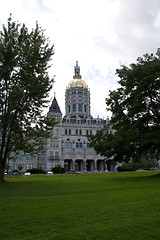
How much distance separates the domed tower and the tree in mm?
69229

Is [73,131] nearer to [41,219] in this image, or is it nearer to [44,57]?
[44,57]

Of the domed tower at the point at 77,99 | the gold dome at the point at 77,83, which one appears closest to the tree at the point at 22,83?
the domed tower at the point at 77,99

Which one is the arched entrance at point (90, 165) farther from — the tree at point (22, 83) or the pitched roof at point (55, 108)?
the tree at point (22, 83)

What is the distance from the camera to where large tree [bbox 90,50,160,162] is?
92.3 ft

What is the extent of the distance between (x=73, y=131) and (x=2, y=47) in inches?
2518

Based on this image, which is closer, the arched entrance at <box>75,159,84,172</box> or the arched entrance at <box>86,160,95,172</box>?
the arched entrance at <box>75,159,84,172</box>

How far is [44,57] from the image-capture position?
29391mm

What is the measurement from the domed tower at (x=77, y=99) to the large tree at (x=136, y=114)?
218ft

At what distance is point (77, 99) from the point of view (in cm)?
10194

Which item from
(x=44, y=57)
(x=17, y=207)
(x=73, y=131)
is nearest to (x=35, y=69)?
(x=44, y=57)

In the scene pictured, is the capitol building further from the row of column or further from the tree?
the tree

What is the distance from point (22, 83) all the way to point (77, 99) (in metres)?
75.2

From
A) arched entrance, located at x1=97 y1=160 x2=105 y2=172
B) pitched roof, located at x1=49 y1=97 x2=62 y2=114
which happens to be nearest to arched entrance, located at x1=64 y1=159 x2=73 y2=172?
arched entrance, located at x1=97 y1=160 x2=105 y2=172

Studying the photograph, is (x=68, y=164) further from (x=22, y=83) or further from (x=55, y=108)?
(x=22, y=83)
